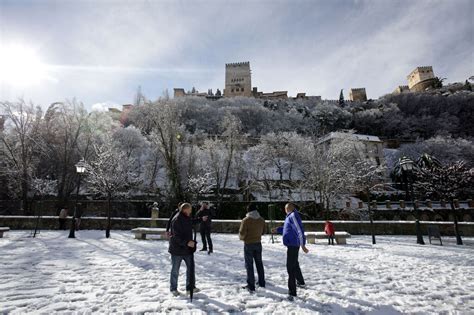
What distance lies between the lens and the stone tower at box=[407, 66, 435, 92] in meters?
93.3

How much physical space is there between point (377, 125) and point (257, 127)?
103ft

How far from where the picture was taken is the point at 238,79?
98.5m

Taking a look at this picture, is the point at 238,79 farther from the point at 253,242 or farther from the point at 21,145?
the point at 253,242

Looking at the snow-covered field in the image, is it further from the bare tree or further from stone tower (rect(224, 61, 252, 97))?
stone tower (rect(224, 61, 252, 97))

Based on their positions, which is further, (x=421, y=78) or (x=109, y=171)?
(x=421, y=78)

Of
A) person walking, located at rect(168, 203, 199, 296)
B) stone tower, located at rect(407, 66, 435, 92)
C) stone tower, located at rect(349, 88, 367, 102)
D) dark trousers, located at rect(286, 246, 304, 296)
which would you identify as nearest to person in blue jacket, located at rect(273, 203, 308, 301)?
dark trousers, located at rect(286, 246, 304, 296)

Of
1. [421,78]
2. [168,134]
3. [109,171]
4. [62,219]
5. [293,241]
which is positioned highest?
[421,78]

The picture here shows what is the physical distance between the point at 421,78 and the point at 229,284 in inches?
4795

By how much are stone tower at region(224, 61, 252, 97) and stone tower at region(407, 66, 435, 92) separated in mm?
64558

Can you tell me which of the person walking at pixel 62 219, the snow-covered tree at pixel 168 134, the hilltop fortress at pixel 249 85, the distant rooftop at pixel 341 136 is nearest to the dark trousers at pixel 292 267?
the person walking at pixel 62 219

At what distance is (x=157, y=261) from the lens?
7129 mm

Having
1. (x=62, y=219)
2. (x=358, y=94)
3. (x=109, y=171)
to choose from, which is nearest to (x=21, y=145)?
(x=109, y=171)

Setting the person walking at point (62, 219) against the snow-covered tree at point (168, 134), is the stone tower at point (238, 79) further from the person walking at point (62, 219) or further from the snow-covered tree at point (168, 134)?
the person walking at point (62, 219)

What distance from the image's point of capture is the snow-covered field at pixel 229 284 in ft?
12.6
